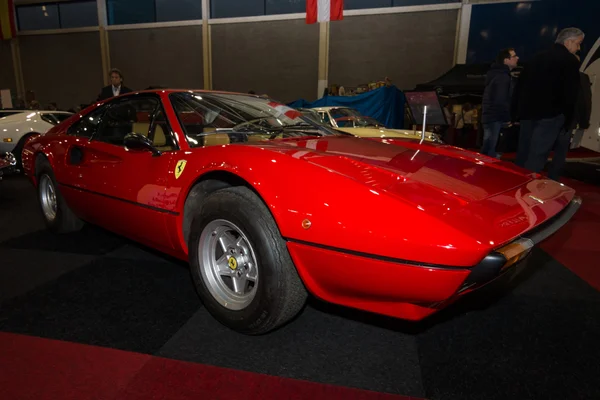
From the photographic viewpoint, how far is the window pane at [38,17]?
17438 millimetres

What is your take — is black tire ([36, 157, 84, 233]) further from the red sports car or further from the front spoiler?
the front spoiler

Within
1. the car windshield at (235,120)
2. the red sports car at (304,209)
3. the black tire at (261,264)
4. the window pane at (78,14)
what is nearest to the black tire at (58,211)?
the red sports car at (304,209)

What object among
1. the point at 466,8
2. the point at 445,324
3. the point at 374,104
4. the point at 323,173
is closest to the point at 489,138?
the point at 445,324

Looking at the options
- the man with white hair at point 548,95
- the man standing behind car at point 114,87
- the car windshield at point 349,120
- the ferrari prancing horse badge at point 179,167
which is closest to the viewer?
the ferrari prancing horse badge at point 179,167

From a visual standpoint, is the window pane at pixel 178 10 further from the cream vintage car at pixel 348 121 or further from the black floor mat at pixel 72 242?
the black floor mat at pixel 72 242

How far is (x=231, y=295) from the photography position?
167cm

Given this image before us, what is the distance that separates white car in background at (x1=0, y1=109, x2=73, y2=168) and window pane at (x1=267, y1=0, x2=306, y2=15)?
10.4 m

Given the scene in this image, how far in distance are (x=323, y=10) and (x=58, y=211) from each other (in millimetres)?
11355

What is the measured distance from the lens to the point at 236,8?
49.4 ft

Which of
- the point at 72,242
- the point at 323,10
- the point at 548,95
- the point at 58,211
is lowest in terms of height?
the point at 72,242

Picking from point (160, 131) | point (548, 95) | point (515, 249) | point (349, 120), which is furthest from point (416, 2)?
point (515, 249)

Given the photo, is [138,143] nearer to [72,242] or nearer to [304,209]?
[304,209]

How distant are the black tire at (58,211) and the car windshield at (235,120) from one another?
1.37m

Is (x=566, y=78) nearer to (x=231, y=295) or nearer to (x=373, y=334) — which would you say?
(x=373, y=334)
